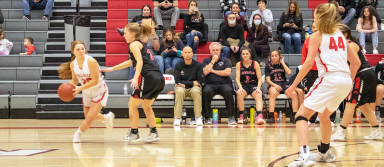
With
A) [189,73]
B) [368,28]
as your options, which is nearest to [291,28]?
[368,28]

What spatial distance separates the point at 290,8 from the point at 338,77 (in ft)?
19.0

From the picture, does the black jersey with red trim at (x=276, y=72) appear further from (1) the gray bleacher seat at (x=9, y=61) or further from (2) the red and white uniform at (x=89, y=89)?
(1) the gray bleacher seat at (x=9, y=61)

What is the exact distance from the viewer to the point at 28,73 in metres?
8.10

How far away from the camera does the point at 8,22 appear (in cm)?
916

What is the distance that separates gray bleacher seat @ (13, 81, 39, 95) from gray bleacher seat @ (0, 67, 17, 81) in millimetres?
348

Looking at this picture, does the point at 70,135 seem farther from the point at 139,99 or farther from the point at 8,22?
the point at 8,22

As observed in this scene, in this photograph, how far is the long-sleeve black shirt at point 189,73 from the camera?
22.4ft

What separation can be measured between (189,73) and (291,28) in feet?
9.52

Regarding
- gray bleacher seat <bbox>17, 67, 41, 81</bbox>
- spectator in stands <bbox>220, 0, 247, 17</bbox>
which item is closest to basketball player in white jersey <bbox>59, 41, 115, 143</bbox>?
gray bleacher seat <bbox>17, 67, 41, 81</bbox>

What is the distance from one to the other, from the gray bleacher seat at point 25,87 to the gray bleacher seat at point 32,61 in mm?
661

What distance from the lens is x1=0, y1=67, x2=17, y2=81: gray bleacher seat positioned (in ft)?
26.2

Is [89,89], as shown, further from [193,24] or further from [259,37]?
[259,37]

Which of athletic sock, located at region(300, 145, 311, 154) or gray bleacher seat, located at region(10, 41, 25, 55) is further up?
gray bleacher seat, located at region(10, 41, 25, 55)

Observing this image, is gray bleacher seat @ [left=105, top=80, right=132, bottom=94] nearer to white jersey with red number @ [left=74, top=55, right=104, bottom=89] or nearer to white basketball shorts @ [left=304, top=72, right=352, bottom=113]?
white jersey with red number @ [left=74, top=55, right=104, bottom=89]
